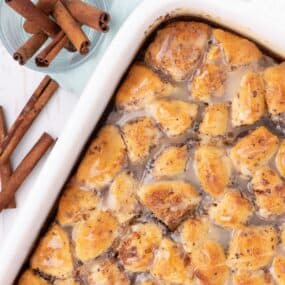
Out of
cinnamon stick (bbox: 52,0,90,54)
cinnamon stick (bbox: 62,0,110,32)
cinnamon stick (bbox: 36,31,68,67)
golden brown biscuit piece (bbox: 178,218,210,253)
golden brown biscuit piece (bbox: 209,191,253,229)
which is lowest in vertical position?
golden brown biscuit piece (bbox: 178,218,210,253)

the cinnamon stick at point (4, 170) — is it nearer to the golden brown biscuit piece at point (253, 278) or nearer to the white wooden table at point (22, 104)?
the white wooden table at point (22, 104)

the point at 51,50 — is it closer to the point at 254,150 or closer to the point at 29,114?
the point at 29,114

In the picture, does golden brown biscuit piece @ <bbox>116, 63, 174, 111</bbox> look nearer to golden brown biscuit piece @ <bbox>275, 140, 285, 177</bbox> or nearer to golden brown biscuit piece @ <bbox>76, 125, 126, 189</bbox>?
golden brown biscuit piece @ <bbox>76, 125, 126, 189</bbox>

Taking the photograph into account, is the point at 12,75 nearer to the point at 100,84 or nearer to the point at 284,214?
the point at 100,84

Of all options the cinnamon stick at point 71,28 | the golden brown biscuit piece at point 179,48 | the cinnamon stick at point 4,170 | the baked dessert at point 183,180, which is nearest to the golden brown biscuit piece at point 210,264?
the baked dessert at point 183,180

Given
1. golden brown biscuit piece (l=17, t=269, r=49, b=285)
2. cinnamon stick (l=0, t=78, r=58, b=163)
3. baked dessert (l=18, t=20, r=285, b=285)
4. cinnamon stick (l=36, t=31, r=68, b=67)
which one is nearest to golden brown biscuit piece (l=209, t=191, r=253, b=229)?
baked dessert (l=18, t=20, r=285, b=285)

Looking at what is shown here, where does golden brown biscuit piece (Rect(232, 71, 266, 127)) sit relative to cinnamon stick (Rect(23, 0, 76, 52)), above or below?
below

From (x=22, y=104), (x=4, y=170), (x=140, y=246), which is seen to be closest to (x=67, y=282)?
(x=140, y=246)
